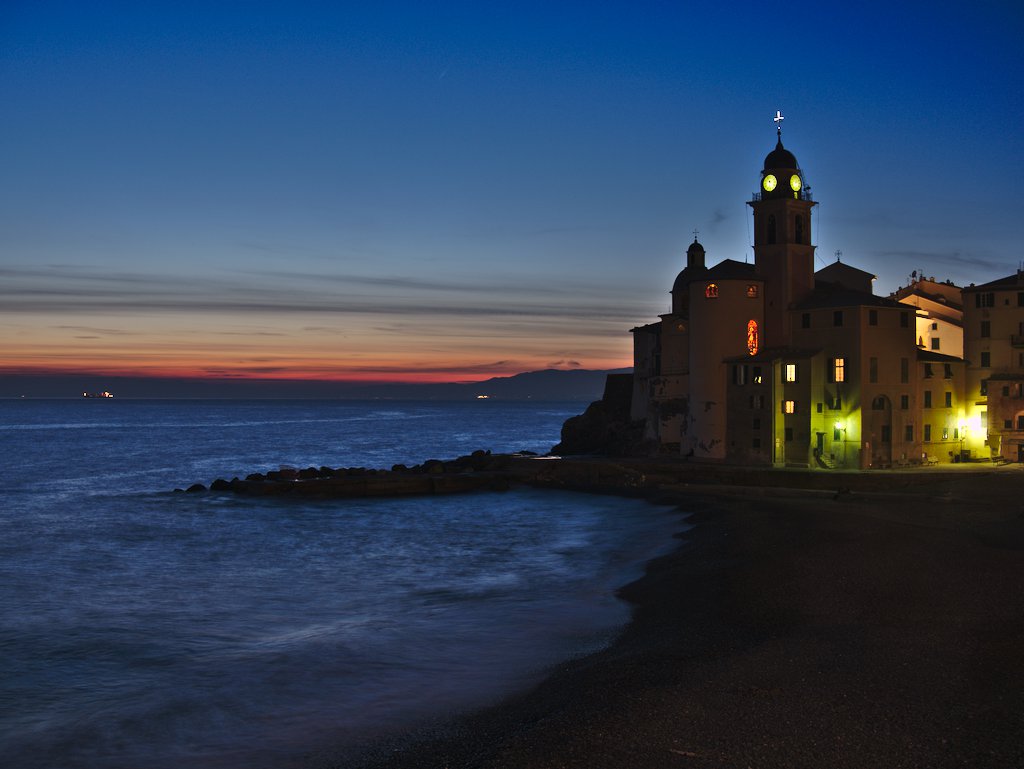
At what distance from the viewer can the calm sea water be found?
1723 centimetres

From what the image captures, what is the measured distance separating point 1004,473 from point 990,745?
1532 inches

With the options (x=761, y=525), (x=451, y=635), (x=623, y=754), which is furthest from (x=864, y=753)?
(x=761, y=525)

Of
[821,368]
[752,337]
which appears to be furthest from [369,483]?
[821,368]

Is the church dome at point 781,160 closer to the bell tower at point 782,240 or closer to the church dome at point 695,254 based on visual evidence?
the bell tower at point 782,240

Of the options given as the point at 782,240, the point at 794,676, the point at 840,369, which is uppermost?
the point at 782,240

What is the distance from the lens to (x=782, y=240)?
5684cm

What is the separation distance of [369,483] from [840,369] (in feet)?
93.7

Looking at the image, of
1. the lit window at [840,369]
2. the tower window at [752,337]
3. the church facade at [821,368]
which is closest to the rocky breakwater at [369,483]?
the church facade at [821,368]

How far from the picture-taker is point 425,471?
6356 centimetres

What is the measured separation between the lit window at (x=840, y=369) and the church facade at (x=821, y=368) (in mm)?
79

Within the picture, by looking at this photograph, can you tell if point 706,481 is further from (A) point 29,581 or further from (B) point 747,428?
(A) point 29,581

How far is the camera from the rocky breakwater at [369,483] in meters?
57.6

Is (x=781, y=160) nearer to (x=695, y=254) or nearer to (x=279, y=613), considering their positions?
(x=695, y=254)

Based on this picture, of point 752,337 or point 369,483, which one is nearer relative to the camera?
point 752,337
